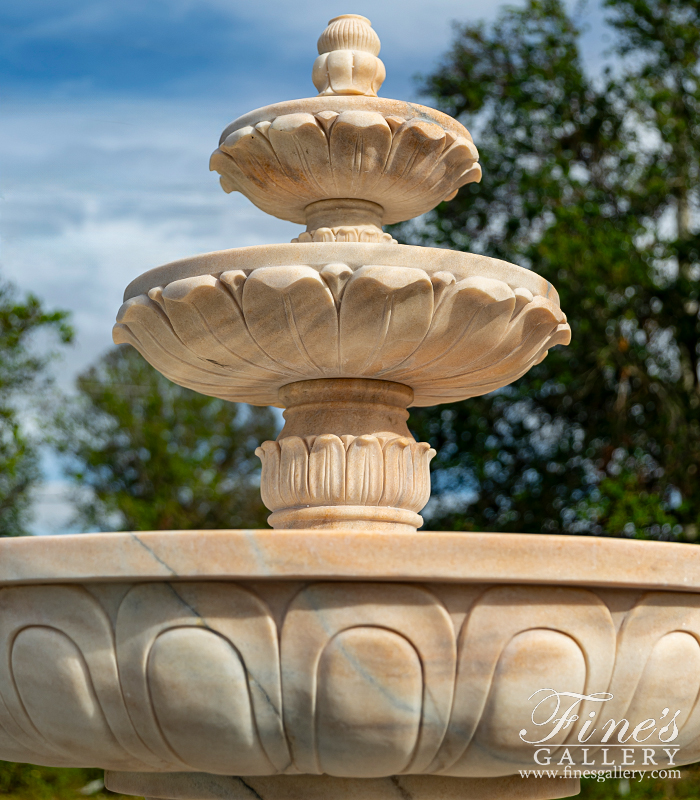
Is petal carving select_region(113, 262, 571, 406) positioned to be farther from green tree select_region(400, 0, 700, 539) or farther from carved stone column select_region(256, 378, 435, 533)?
green tree select_region(400, 0, 700, 539)

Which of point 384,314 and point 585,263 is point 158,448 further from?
point 384,314

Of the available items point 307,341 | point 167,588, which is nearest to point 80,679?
point 167,588

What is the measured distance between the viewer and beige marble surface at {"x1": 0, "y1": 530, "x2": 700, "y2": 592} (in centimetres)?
194

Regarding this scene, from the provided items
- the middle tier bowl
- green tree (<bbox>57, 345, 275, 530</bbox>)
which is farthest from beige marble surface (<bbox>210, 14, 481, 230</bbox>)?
green tree (<bbox>57, 345, 275, 530</bbox>)

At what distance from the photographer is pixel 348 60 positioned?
3797mm

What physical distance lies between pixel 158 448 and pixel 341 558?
617 inches

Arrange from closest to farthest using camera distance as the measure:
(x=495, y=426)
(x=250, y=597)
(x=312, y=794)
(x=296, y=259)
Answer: (x=250, y=597), (x=312, y=794), (x=296, y=259), (x=495, y=426)

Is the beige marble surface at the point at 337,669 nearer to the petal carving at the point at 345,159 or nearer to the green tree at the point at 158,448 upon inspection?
the petal carving at the point at 345,159

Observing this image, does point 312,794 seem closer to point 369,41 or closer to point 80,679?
point 80,679

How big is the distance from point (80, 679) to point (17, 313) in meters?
8.53

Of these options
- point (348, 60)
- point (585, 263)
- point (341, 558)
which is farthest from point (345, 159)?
point (585, 263)

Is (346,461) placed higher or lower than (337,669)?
higher

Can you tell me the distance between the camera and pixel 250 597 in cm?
202

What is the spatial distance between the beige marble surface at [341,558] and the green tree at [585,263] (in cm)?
756
